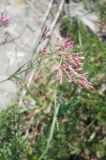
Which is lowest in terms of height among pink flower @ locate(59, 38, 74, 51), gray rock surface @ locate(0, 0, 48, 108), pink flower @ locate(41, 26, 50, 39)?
pink flower @ locate(59, 38, 74, 51)

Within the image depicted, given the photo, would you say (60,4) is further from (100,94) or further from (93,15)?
(100,94)

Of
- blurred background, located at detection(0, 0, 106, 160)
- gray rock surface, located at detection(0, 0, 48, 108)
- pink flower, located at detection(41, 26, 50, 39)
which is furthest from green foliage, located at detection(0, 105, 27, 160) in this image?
pink flower, located at detection(41, 26, 50, 39)

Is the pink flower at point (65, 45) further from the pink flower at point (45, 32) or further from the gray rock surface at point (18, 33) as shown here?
the gray rock surface at point (18, 33)

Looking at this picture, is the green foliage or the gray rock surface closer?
the green foliage

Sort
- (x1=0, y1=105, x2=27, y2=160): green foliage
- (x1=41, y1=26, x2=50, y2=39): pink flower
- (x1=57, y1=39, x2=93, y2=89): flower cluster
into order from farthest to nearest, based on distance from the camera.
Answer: (x1=0, y1=105, x2=27, y2=160): green foliage
(x1=41, y1=26, x2=50, y2=39): pink flower
(x1=57, y1=39, x2=93, y2=89): flower cluster

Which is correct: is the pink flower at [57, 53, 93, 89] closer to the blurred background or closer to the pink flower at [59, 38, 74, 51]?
the pink flower at [59, 38, 74, 51]

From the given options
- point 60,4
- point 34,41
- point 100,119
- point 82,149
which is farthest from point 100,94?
point 60,4

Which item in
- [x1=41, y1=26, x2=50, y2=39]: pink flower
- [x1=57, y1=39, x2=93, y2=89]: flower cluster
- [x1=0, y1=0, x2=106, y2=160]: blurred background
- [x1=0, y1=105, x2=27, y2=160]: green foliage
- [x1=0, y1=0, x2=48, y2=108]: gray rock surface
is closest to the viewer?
[x1=57, y1=39, x2=93, y2=89]: flower cluster

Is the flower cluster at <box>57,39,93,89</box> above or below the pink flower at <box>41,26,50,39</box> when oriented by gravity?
below

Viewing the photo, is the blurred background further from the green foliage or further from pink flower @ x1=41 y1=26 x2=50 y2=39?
pink flower @ x1=41 y1=26 x2=50 y2=39
